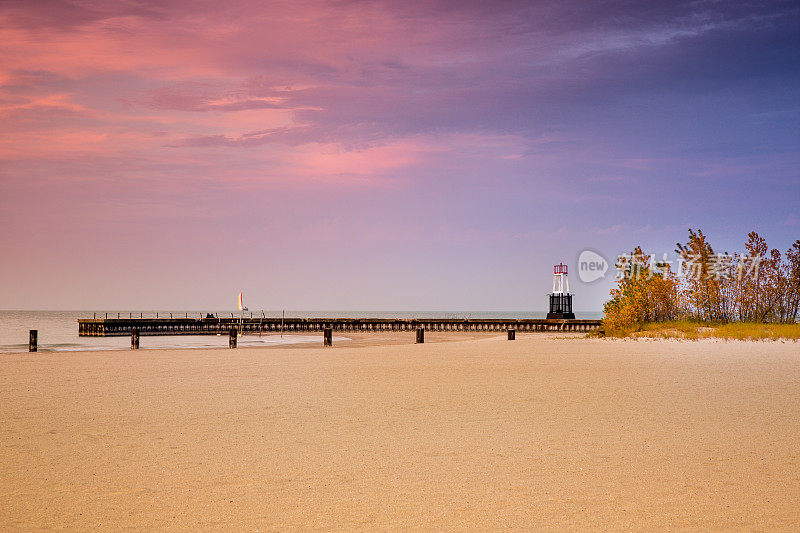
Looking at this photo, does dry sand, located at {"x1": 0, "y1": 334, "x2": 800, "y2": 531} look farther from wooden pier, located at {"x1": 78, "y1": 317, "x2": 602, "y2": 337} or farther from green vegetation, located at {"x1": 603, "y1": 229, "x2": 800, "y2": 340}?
wooden pier, located at {"x1": 78, "y1": 317, "x2": 602, "y2": 337}

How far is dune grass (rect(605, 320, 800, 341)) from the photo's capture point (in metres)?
28.4

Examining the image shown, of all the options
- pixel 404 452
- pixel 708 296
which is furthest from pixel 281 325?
pixel 404 452

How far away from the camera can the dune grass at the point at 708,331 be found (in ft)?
93.0

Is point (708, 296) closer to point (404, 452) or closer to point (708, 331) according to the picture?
point (708, 331)

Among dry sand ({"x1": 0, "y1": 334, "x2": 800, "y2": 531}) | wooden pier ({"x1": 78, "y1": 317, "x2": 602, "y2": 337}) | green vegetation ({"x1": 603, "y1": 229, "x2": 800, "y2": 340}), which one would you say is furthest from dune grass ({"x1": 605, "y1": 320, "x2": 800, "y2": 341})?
wooden pier ({"x1": 78, "y1": 317, "x2": 602, "y2": 337})

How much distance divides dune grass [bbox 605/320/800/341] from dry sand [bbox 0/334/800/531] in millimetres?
13338

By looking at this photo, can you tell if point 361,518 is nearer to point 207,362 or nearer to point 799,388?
point 799,388

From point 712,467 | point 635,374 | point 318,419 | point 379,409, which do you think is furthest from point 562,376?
point 712,467

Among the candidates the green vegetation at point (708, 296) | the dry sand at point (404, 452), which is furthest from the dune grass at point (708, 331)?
the dry sand at point (404, 452)

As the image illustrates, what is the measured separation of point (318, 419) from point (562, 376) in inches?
318

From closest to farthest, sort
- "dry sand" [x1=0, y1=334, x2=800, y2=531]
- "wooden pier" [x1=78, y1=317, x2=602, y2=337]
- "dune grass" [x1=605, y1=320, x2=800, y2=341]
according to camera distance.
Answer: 1. "dry sand" [x1=0, y1=334, x2=800, y2=531]
2. "dune grass" [x1=605, y1=320, x2=800, y2=341]
3. "wooden pier" [x1=78, y1=317, x2=602, y2=337]

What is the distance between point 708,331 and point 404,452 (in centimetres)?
2594

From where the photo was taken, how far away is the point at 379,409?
11594 millimetres

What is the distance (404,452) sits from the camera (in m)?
8.23
